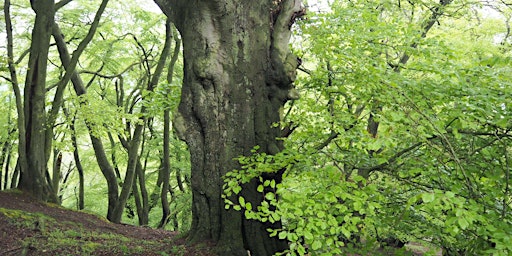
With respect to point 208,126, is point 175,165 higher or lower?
higher

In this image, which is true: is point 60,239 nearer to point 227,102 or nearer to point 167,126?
point 227,102

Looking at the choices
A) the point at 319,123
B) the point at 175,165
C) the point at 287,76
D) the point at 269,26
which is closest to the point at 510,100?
the point at 319,123

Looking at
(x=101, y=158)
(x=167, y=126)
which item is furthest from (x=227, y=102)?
(x=101, y=158)

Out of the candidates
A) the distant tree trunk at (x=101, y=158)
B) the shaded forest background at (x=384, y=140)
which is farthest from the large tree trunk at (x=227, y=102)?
the distant tree trunk at (x=101, y=158)

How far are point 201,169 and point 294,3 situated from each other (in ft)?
7.86

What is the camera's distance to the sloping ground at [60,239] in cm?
531

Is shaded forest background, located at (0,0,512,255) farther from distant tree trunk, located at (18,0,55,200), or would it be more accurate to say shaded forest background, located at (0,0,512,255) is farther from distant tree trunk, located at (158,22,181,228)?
distant tree trunk, located at (158,22,181,228)

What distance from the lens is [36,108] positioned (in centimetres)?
923

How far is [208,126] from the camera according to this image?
194 inches

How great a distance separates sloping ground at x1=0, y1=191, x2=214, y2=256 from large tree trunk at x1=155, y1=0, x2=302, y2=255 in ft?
1.62

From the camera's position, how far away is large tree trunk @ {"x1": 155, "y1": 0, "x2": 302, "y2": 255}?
4.90 meters

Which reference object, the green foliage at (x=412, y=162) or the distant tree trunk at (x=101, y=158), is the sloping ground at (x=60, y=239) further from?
the distant tree trunk at (x=101, y=158)

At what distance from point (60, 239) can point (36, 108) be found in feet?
13.7

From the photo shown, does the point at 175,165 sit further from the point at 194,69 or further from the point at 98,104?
the point at 194,69
